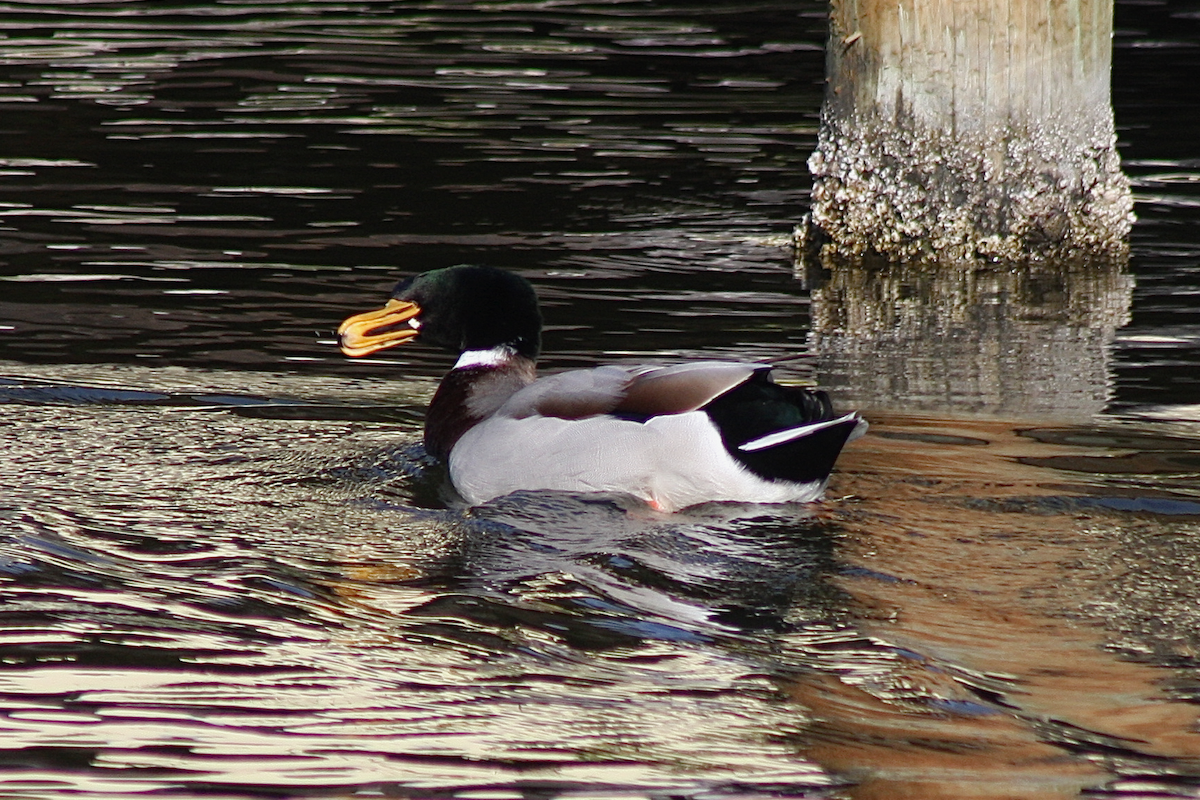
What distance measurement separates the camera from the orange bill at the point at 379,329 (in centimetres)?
642

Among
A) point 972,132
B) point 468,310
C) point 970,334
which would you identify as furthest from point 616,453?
point 972,132

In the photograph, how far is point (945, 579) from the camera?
4.95 meters

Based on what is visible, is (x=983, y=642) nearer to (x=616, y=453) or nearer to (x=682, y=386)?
(x=682, y=386)

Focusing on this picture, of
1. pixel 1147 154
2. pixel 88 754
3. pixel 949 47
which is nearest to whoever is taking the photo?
pixel 88 754

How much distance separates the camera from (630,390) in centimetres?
561

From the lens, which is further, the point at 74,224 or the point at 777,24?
the point at 777,24

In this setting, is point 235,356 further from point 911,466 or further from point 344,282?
point 911,466

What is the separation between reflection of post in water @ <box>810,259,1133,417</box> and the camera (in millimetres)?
6918

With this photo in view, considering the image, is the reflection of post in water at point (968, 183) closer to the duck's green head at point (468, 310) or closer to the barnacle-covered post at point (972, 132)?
the barnacle-covered post at point (972, 132)

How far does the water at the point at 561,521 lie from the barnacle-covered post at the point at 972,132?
0.28 meters

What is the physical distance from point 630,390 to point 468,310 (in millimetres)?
1153

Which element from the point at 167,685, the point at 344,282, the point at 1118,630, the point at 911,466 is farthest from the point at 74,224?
the point at 1118,630

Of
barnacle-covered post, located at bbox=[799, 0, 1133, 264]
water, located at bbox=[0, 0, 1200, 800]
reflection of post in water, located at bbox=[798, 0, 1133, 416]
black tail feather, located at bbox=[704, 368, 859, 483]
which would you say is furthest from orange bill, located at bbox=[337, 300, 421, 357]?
barnacle-covered post, located at bbox=[799, 0, 1133, 264]

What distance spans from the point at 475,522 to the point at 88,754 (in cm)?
201
